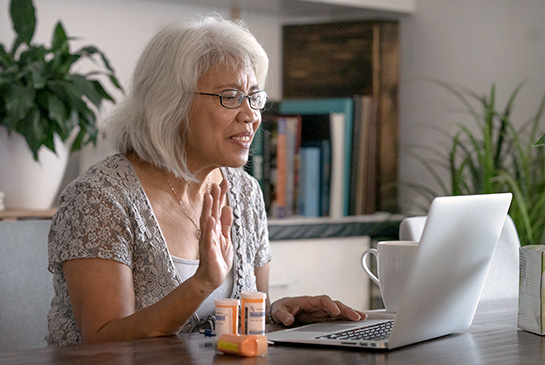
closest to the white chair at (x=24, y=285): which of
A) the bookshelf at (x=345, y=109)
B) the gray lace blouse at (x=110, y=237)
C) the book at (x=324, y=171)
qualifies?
the gray lace blouse at (x=110, y=237)

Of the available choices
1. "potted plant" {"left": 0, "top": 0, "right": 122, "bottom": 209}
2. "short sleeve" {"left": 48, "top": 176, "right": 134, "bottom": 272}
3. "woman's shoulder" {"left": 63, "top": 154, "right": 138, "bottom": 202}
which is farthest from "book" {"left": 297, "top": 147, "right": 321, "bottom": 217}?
"short sleeve" {"left": 48, "top": 176, "right": 134, "bottom": 272}

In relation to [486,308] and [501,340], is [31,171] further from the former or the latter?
[501,340]

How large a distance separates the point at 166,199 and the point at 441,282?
68 centimetres

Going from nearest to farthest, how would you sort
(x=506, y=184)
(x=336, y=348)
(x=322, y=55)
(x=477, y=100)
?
(x=336, y=348) → (x=506, y=184) → (x=477, y=100) → (x=322, y=55)

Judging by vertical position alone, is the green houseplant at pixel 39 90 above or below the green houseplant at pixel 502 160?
above

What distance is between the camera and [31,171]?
2.42m

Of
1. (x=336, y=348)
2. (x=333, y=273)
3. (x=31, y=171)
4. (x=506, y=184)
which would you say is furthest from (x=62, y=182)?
(x=336, y=348)

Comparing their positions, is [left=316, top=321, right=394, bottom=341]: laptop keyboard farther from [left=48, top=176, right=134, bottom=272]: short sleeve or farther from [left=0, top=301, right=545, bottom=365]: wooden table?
[left=48, top=176, right=134, bottom=272]: short sleeve

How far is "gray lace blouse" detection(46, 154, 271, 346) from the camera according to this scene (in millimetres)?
1544

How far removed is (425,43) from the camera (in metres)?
3.06

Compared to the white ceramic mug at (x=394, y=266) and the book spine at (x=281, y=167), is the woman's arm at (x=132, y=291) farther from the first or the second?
the book spine at (x=281, y=167)

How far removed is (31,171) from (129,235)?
0.93 metres

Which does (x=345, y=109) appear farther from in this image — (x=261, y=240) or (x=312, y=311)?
(x=312, y=311)

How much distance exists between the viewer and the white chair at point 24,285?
1.65 meters
